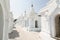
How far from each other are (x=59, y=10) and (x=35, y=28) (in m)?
12.5

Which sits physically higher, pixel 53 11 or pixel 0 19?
pixel 53 11

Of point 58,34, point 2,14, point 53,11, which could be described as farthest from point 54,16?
point 2,14

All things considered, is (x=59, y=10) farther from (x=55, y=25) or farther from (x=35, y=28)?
(x=35, y=28)

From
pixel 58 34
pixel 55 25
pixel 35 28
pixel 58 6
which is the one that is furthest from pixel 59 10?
pixel 35 28

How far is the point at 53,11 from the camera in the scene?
1266cm

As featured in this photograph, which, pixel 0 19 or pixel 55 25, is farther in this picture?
Result: pixel 55 25

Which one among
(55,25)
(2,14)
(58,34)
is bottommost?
(58,34)

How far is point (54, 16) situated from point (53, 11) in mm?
533

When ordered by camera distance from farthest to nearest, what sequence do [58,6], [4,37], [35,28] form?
[35,28]
[58,6]
[4,37]

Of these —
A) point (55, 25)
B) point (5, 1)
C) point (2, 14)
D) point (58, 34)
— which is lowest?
point (58, 34)

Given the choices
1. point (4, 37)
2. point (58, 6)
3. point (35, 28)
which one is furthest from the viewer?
point (35, 28)

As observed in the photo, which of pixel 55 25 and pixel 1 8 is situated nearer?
pixel 1 8

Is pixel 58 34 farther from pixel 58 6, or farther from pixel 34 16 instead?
pixel 34 16

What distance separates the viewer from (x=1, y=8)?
6461mm
